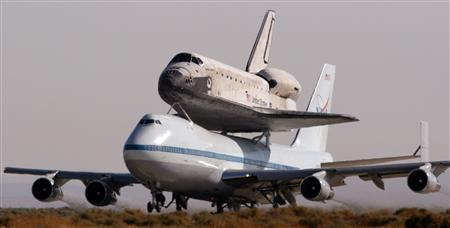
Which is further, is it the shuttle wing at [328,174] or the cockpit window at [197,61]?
the cockpit window at [197,61]

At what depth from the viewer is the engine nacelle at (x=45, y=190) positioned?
61906 millimetres

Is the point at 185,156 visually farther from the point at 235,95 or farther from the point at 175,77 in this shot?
the point at 235,95

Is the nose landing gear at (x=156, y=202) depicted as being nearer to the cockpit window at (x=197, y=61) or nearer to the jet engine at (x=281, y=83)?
the cockpit window at (x=197, y=61)

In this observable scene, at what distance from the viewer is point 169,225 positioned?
47.8 meters

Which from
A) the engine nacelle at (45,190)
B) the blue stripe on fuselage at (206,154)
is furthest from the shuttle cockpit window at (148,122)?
the engine nacelle at (45,190)

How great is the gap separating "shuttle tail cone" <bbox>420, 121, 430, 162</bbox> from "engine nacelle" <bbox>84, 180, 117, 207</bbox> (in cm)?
1806

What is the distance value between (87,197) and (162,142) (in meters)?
9.65

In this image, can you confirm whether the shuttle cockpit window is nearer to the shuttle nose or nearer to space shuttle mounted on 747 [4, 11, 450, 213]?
space shuttle mounted on 747 [4, 11, 450, 213]

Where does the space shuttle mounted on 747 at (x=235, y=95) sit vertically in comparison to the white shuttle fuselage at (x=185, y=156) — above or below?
above

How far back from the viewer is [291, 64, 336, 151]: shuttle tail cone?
72.8 metres

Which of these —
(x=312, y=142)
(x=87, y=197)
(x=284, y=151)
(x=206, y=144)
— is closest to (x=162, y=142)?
(x=206, y=144)

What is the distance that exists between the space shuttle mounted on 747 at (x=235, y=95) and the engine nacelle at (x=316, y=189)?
302 inches

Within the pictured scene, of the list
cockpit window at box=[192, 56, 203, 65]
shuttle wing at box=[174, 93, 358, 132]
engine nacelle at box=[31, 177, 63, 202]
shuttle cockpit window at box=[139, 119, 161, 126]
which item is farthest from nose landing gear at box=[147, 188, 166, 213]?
engine nacelle at box=[31, 177, 63, 202]

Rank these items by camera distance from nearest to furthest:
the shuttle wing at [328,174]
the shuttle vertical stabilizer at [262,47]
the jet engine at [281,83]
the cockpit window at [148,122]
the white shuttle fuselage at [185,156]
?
the white shuttle fuselage at [185,156], the cockpit window at [148,122], the shuttle wing at [328,174], the jet engine at [281,83], the shuttle vertical stabilizer at [262,47]
